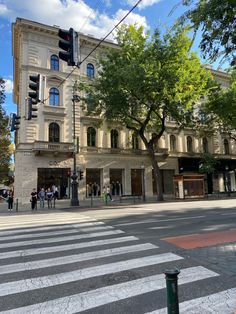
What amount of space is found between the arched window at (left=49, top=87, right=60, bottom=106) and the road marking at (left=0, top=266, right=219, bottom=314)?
2749 centimetres

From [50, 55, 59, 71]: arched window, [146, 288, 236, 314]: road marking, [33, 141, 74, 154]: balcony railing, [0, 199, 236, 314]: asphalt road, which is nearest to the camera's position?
[146, 288, 236, 314]: road marking

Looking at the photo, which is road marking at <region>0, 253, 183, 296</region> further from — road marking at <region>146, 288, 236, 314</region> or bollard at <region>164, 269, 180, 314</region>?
bollard at <region>164, 269, 180, 314</region>

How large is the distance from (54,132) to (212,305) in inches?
1087

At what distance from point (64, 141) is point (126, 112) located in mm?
7718

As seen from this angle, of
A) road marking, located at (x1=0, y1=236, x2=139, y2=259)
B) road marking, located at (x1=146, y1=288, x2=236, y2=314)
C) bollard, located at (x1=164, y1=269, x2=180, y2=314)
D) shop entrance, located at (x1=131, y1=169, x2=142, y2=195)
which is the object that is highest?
shop entrance, located at (x1=131, y1=169, x2=142, y2=195)

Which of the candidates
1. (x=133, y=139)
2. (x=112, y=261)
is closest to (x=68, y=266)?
(x=112, y=261)

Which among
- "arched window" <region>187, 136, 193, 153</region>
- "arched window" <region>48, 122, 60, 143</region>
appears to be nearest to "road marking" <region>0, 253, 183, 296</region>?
"arched window" <region>48, 122, 60, 143</region>

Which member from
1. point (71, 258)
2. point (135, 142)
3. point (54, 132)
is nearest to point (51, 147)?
point (54, 132)

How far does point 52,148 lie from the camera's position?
93.9 ft

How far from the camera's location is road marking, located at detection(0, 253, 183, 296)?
519 centimetres

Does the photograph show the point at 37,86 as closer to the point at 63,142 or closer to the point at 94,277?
the point at 94,277

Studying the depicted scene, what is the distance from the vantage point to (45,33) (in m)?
30.7

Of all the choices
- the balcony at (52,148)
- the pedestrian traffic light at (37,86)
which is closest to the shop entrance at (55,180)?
the balcony at (52,148)

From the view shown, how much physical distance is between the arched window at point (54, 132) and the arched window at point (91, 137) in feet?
11.2
